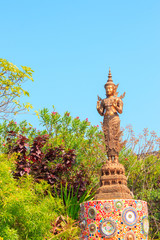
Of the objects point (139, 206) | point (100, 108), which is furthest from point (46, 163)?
point (139, 206)

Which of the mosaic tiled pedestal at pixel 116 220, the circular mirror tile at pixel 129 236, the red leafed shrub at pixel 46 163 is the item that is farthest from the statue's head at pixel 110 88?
the circular mirror tile at pixel 129 236

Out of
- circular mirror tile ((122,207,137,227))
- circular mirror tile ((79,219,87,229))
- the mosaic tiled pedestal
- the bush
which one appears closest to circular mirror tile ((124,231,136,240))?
the mosaic tiled pedestal

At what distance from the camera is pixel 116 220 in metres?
6.99

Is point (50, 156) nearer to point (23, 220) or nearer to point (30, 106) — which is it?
point (30, 106)

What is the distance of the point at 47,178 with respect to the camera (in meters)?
8.98

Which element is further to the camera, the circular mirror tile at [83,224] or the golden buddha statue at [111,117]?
the golden buddha statue at [111,117]

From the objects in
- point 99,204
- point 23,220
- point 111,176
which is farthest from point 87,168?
point 23,220

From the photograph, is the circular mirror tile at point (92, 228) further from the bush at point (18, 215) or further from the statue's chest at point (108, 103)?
the statue's chest at point (108, 103)

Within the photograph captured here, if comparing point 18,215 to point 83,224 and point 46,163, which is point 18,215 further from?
point 46,163

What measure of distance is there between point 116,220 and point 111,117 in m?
2.75

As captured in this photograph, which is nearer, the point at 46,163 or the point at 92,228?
the point at 92,228

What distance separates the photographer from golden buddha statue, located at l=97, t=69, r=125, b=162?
333 inches

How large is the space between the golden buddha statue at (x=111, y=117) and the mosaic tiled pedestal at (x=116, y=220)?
5.04 feet

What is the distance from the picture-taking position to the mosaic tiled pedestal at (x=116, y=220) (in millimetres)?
6953
